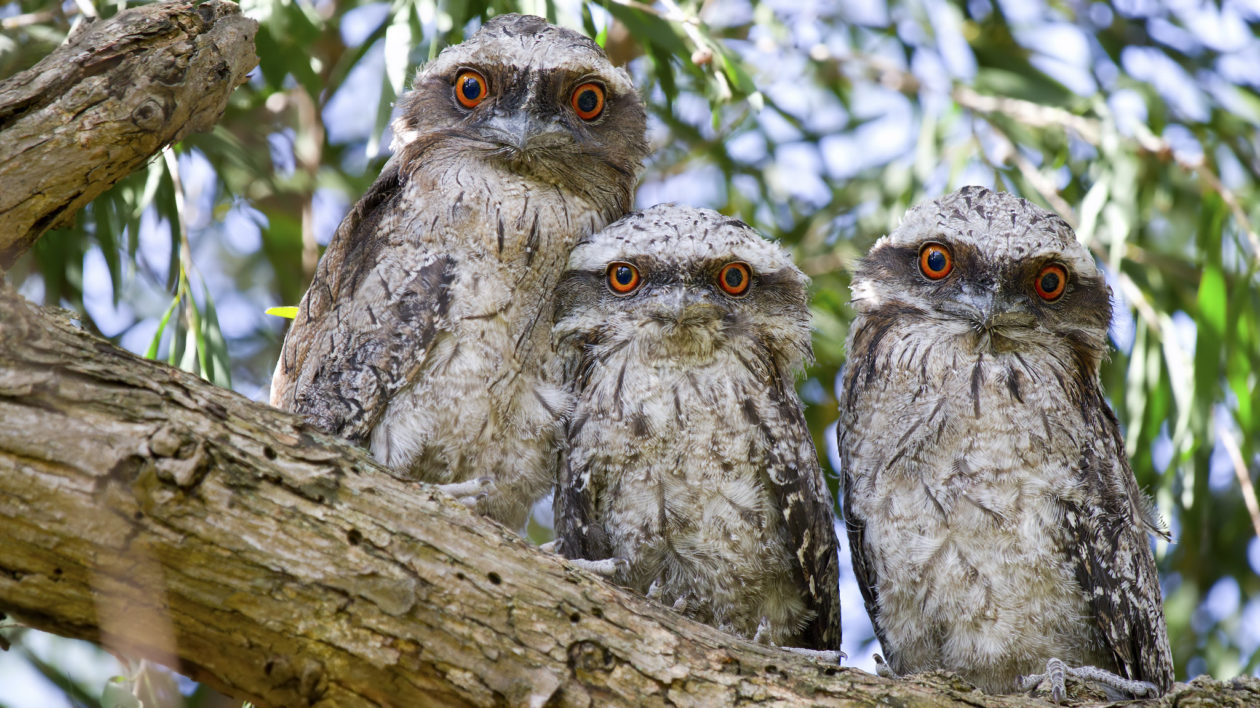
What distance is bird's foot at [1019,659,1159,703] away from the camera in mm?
2791

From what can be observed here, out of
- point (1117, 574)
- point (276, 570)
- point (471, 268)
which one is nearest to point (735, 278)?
point (471, 268)

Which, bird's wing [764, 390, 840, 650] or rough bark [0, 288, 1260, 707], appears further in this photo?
→ bird's wing [764, 390, 840, 650]

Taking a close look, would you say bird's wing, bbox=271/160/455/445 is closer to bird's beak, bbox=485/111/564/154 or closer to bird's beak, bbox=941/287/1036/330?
bird's beak, bbox=485/111/564/154

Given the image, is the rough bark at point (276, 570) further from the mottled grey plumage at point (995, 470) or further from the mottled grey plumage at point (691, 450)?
the mottled grey plumage at point (995, 470)

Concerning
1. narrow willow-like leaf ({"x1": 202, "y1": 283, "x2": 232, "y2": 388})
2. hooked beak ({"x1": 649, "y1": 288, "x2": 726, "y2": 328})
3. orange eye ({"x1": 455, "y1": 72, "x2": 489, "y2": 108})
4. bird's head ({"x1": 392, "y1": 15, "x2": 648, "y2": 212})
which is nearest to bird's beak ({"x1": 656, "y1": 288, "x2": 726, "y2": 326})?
hooked beak ({"x1": 649, "y1": 288, "x2": 726, "y2": 328})

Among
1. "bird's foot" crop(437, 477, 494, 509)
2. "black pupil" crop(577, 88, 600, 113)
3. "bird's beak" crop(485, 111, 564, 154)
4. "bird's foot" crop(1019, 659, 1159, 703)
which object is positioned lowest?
"bird's foot" crop(1019, 659, 1159, 703)

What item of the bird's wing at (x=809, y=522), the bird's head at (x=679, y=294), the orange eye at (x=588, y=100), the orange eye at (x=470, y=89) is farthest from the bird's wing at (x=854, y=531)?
the orange eye at (x=470, y=89)

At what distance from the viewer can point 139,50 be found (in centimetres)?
253

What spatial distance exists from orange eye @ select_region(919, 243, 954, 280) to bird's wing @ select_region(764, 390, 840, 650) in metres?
0.54

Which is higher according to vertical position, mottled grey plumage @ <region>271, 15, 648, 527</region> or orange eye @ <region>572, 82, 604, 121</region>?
orange eye @ <region>572, 82, 604, 121</region>

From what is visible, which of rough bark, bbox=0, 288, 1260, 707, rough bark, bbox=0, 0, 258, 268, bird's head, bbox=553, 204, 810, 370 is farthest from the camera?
bird's head, bbox=553, 204, 810, 370

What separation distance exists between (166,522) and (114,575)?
0.40 ft

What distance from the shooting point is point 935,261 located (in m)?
3.28

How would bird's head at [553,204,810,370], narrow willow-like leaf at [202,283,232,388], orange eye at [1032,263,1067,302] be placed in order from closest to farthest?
1. bird's head at [553,204,810,370]
2. orange eye at [1032,263,1067,302]
3. narrow willow-like leaf at [202,283,232,388]
